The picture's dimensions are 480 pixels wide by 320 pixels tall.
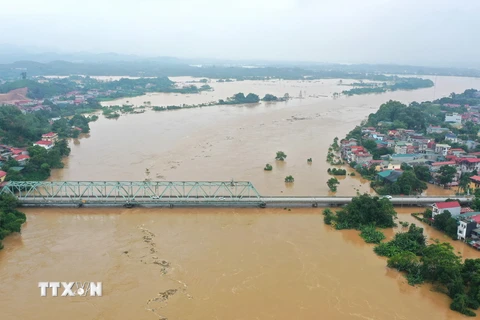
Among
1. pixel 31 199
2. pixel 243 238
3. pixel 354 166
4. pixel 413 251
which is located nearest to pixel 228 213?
pixel 243 238

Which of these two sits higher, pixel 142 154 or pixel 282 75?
pixel 282 75

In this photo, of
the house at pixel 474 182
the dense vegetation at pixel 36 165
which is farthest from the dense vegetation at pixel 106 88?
the house at pixel 474 182

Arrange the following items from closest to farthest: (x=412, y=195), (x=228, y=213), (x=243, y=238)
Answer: (x=243, y=238) → (x=228, y=213) → (x=412, y=195)

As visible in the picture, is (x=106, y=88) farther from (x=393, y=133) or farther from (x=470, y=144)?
(x=470, y=144)

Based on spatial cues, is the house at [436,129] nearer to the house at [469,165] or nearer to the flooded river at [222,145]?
the flooded river at [222,145]

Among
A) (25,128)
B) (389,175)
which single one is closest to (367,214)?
(389,175)

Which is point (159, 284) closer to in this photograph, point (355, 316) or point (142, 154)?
point (355, 316)
